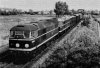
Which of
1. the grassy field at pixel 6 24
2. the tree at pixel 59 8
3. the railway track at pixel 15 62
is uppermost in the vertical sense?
the tree at pixel 59 8

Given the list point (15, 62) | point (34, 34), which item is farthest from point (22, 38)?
point (15, 62)

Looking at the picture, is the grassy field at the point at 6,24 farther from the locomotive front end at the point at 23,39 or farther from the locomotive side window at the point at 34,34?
the locomotive side window at the point at 34,34

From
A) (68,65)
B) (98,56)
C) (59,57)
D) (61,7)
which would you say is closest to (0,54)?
(59,57)

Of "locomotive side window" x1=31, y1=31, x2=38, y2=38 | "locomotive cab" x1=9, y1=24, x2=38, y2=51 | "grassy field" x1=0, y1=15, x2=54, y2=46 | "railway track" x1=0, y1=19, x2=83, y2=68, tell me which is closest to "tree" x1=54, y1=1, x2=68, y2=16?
"grassy field" x1=0, y1=15, x2=54, y2=46

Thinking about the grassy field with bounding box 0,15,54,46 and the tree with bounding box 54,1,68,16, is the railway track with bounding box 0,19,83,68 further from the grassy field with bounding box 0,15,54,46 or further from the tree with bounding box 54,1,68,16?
the tree with bounding box 54,1,68,16

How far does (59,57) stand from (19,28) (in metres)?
5.12

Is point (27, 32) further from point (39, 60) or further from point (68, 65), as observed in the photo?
point (68, 65)

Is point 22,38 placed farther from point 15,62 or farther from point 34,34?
point 15,62

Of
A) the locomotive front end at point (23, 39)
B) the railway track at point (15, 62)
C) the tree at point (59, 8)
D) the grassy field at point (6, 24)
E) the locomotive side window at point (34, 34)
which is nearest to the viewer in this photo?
the railway track at point (15, 62)

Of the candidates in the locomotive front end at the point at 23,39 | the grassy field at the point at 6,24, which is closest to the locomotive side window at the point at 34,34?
the locomotive front end at the point at 23,39

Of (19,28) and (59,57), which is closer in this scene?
(59,57)

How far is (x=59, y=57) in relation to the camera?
33.5 feet

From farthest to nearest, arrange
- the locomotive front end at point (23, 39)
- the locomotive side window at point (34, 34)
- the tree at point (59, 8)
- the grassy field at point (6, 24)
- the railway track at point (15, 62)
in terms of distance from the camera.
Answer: the tree at point (59, 8), the grassy field at point (6, 24), the locomotive side window at point (34, 34), the locomotive front end at point (23, 39), the railway track at point (15, 62)

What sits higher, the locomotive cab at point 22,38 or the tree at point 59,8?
the tree at point 59,8
